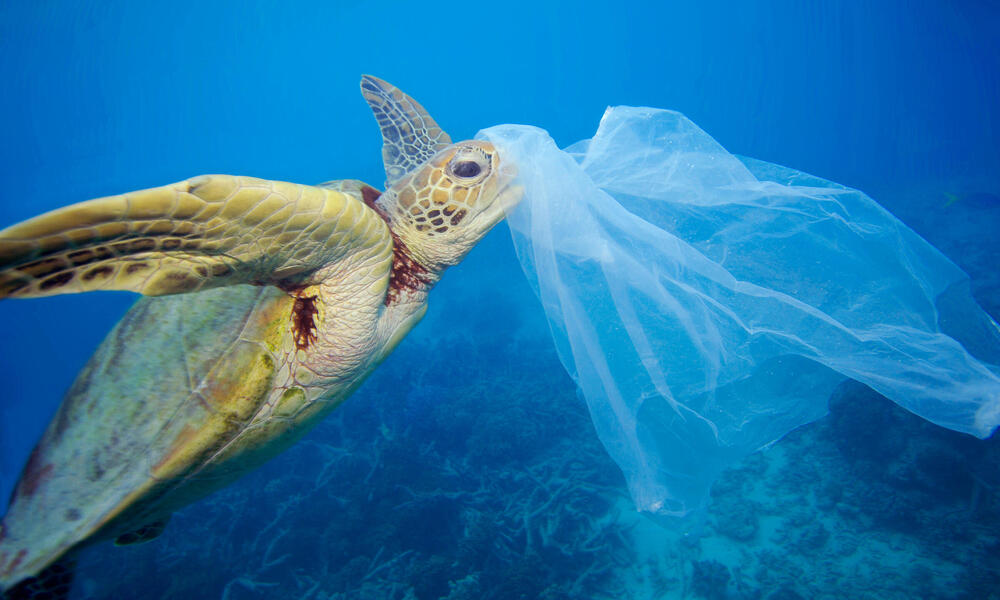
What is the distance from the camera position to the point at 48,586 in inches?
64.5

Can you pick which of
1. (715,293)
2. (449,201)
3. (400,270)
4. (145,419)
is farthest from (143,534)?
(715,293)

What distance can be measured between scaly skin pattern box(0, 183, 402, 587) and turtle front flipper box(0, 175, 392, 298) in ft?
0.82

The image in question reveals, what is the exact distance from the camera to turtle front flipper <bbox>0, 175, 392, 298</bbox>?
2.54 feet

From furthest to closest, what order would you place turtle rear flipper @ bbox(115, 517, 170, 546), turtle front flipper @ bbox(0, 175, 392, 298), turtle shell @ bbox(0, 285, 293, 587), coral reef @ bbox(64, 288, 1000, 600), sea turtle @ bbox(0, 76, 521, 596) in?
1. coral reef @ bbox(64, 288, 1000, 600)
2. turtle rear flipper @ bbox(115, 517, 170, 546)
3. turtle shell @ bbox(0, 285, 293, 587)
4. sea turtle @ bbox(0, 76, 521, 596)
5. turtle front flipper @ bbox(0, 175, 392, 298)

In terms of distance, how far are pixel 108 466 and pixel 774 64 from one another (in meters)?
91.0

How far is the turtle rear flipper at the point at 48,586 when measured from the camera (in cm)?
156

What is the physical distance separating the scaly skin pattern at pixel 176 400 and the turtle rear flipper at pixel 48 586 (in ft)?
1.16

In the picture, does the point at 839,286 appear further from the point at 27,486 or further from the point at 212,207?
the point at 27,486

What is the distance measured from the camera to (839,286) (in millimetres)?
1781

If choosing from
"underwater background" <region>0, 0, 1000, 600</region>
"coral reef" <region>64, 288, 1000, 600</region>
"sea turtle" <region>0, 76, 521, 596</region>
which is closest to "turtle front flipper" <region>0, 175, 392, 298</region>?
"sea turtle" <region>0, 76, 521, 596</region>

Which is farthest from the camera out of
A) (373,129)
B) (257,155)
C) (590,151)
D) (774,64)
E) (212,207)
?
(774,64)

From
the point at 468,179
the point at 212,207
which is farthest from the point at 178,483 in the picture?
the point at 468,179

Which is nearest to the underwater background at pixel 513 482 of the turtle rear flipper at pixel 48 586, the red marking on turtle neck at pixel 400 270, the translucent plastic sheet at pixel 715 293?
the translucent plastic sheet at pixel 715 293

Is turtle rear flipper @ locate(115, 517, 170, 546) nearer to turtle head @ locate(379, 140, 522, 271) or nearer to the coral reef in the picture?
turtle head @ locate(379, 140, 522, 271)
